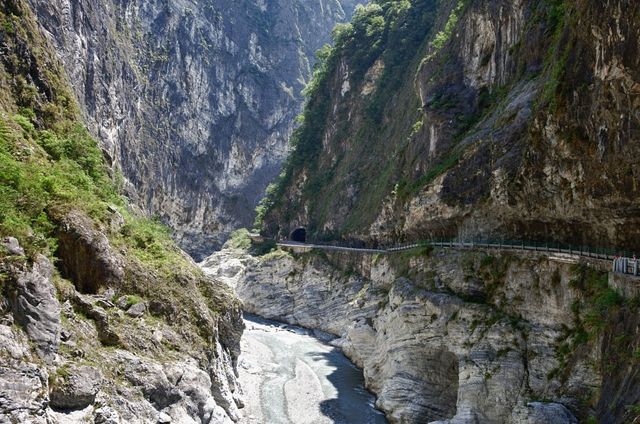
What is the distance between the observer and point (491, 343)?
92.4 ft

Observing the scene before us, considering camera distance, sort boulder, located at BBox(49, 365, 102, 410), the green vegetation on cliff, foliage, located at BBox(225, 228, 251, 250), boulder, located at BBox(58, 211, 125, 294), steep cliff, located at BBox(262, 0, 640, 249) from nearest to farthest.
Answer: boulder, located at BBox(49, 365, 102, 410) < the green vegetation on cliff < boulder, located at BBox(58, 211, 125, 294) < steep cliff, located at BBox(262, 0, 640, 249) < foliage, located at BBox(225, 228, 251, 250)

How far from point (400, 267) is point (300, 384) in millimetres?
12170

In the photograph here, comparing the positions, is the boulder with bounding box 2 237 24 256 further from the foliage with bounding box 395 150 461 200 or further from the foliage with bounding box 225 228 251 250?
the foliage with bounding box 225 228 251 250

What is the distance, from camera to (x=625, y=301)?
20.2 m

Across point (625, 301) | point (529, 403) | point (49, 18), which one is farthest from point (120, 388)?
point (49, 18)

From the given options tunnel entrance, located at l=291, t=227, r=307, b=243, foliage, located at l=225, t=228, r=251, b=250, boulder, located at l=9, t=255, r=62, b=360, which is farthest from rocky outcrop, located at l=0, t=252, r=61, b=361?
foliage, located at l=225, t=228, r=251, b=250

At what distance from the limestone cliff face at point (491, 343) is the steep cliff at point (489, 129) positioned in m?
2.97

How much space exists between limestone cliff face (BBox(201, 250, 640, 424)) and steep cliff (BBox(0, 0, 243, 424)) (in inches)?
418

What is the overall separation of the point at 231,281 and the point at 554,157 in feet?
204

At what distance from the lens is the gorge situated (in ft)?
63.0

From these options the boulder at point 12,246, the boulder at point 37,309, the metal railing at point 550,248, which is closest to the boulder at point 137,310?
the boulder at point 37,309

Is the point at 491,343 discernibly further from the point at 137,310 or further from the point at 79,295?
the point at 79,295

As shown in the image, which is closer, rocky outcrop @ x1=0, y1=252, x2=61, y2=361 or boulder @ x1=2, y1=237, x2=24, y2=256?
rocky outcrop @ x1=0, y1=252, x2=61, y2=361

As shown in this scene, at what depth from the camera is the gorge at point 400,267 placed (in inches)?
755
